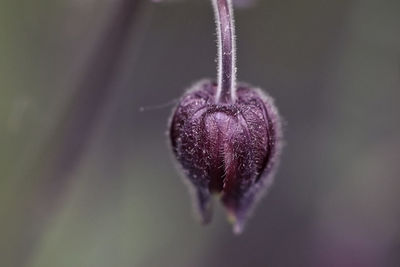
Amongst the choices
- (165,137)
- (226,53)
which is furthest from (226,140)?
(165,137)

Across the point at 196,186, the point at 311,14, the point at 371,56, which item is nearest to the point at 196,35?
the point at 311,14

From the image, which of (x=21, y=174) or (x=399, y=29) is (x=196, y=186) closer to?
(x=21, y=174)

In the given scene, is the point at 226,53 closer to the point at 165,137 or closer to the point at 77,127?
Result: the point at 77,127

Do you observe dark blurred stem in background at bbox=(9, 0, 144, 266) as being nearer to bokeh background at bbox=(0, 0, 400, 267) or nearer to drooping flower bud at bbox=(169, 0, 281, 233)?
→ bokeh background at bbox=(0, 0, 400, 267)

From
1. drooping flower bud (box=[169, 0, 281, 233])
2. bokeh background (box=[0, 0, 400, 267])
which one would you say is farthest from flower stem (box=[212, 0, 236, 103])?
bokeh background (box=[0, 0, 400, 267])

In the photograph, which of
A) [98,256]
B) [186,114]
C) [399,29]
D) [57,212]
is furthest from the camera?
[399,29]

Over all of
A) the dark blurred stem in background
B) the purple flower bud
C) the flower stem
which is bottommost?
the purple flower bud
